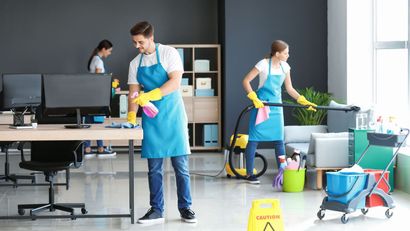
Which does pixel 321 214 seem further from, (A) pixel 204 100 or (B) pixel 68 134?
(A) pixel 204 100

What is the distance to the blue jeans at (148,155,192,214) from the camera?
6.22 m

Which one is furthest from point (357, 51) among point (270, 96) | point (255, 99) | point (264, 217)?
point (264, 217)

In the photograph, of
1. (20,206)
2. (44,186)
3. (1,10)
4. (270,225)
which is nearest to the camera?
(270,225)

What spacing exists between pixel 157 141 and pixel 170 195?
1.53 m

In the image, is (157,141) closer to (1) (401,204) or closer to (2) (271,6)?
(1) (401,204)

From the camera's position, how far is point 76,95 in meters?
A: 6.20

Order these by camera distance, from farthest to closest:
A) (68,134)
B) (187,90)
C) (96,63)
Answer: (187,90), (96,63), (68,134)

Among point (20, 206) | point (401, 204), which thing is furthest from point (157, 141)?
point (401, 204)

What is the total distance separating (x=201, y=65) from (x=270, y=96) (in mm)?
3509

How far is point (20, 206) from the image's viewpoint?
6.60m

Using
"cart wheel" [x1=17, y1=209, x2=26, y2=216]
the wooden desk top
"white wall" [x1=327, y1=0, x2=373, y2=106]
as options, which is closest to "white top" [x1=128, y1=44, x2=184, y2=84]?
the wooden desk top

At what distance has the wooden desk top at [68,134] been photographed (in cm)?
588

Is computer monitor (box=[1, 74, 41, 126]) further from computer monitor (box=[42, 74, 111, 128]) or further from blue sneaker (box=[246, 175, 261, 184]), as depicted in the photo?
blue sneaker (box=[246, 175, 261, 184])

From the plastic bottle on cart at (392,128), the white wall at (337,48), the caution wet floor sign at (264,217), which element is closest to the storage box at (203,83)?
the white wall at (337,48)
